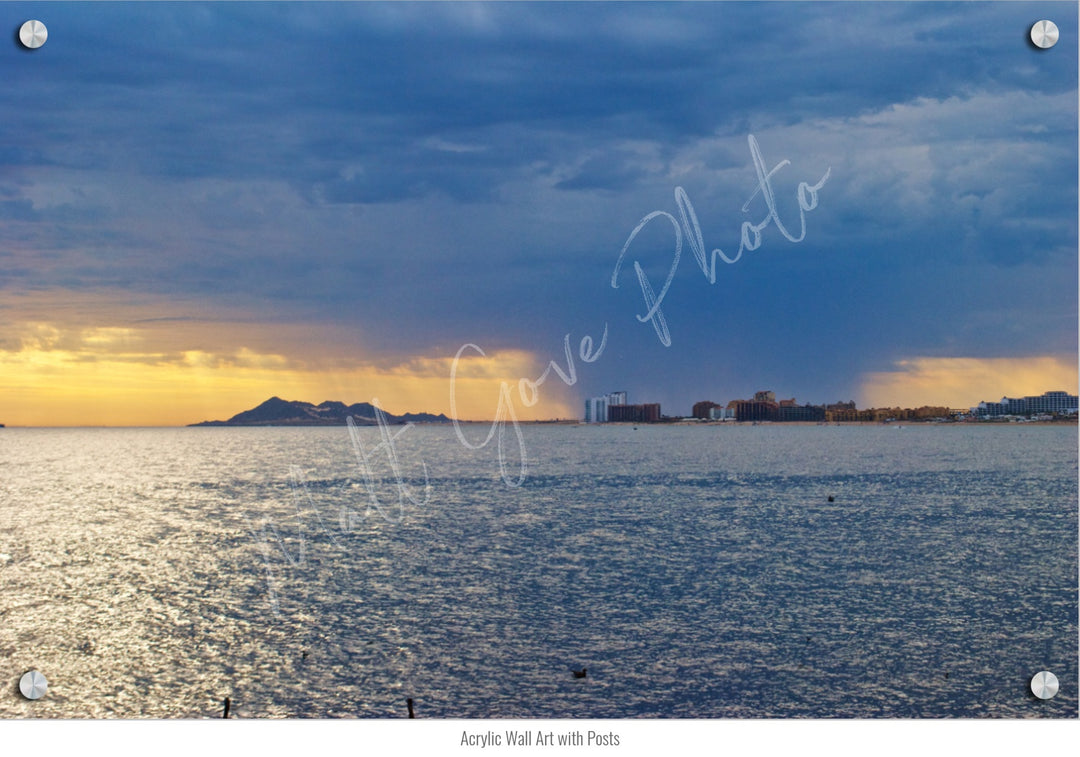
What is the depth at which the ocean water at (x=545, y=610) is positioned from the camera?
71.9ft

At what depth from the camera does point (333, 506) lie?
72.0 metres

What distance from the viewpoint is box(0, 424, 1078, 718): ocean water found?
2192 centimetres

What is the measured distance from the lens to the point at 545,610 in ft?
101

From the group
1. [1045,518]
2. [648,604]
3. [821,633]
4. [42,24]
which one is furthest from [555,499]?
[42,24]

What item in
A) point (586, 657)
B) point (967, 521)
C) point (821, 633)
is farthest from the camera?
point (967, 521)

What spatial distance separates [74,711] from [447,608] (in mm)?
13197

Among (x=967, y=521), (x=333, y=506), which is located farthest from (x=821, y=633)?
(x=333, y=506)

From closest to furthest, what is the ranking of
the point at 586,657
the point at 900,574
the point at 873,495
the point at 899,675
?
the point at 899,675 → the point at 586,657 → the point at 900,574 → the point at 873,495

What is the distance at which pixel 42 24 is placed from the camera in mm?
13516

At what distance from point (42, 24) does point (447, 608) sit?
76.1 ft

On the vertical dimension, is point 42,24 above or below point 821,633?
above

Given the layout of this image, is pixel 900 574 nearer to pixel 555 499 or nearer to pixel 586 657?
pixel 586 657

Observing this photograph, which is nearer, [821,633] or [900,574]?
[821,633]

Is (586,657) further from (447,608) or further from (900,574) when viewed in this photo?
(900,574)
